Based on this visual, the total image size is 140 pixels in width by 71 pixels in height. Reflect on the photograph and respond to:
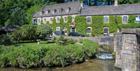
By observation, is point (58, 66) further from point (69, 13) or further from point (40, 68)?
point (69, 13)

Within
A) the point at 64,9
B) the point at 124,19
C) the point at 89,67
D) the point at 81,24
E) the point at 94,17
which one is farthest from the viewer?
the point at 64,9

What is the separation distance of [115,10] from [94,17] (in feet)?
13.9

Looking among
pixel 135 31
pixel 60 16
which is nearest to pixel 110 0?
pixel 60 16

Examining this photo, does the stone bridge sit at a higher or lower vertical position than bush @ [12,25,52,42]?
higher

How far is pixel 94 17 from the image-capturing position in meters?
47.8

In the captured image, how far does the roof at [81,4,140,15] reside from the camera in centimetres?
4459

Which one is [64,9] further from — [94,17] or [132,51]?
[132,51]

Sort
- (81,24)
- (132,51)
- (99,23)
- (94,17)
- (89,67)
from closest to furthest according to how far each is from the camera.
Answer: (132,51)
(89,67)
(99,23)
(94,17)
(81,24)

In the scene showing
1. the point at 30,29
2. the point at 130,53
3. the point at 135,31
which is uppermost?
the point at 135,31

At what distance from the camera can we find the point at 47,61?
919 inches

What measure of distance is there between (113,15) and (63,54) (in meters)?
24.2

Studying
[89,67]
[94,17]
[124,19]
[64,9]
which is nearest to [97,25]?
→ [94,17]

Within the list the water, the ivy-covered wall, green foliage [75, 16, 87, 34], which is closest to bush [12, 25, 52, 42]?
green foliage [75, 16, 87, 34]

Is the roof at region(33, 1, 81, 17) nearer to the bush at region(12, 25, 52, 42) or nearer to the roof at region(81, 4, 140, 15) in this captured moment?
the roof at region(81, 4, 140, 15)
